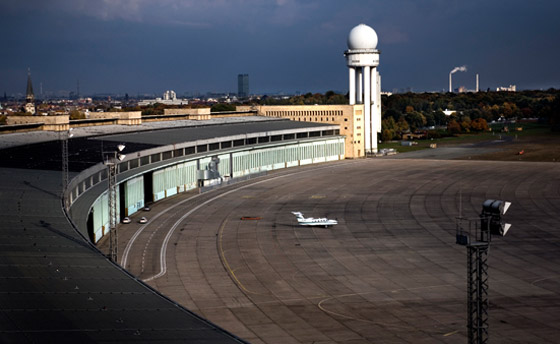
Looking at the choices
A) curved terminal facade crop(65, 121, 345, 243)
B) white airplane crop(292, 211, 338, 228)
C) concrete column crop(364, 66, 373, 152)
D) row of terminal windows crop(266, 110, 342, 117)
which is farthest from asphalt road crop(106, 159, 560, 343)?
concrete column crop(364, 66, 373, 152)

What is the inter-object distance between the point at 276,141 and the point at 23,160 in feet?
221

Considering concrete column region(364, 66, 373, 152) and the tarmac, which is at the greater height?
concrete column region(364, 66, 373, 152)

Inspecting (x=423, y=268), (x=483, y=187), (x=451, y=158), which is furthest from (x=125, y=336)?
(x=451, y=158)

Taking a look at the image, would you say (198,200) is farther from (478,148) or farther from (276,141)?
(478,148)

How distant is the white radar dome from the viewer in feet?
566

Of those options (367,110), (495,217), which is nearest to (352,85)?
(367,110)

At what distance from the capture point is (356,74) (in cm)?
17588

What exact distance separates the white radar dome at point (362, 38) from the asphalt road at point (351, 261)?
6735 centimetres

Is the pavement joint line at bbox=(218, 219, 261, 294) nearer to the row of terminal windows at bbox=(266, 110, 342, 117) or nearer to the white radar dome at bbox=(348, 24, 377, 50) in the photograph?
the row of terminal windows at bbox=(266, 110, 342, 117)

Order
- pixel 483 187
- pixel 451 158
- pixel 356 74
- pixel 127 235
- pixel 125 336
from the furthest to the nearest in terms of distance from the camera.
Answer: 1. pixel 356 74
2. pixel 451 158
3. pixel 483 187
4. pixel 127 235
5. pixel 125 336

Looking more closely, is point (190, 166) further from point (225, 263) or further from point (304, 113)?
point (304, 113)

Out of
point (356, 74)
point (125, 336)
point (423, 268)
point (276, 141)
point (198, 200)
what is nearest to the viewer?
point (125, 336)

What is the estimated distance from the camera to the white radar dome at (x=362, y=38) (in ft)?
566

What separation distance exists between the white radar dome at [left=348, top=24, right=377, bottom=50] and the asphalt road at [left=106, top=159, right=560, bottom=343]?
67.4 metres
